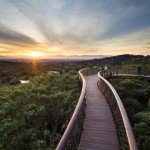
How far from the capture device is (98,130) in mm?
9492

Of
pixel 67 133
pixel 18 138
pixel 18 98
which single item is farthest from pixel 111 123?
pixel 18 98

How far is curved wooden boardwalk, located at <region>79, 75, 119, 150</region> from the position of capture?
26.6 feet

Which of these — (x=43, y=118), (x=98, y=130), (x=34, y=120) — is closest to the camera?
(x=98, y=130)

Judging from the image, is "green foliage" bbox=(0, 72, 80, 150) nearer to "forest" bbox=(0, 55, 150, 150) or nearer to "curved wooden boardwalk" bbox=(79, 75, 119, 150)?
"forest" bbox=(0, 55, 150, 150)

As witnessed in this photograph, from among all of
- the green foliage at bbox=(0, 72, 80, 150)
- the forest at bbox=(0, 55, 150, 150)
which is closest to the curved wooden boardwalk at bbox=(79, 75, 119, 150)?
the forest at bbox=(0, 55, 150, 150)

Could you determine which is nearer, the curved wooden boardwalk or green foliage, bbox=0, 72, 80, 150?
the curved wooden boardwalk

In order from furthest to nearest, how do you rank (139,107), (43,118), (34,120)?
(139,107), (43,118), (34,120)

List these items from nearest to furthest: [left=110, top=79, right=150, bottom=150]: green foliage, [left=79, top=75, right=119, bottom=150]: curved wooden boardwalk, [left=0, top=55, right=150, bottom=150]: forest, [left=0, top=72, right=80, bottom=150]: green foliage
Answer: [left=79, top=75, right=119, bottom=150]: curved wooden boardwalk
[left=110, top=79, right=150, bottom=150]: green foliage
[left=0, top=55, right=150, bottom=150]: forest
[left=0, top=72, right=80, bottom=150]: green foliage

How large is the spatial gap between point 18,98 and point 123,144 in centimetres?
1544

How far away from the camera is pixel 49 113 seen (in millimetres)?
18844

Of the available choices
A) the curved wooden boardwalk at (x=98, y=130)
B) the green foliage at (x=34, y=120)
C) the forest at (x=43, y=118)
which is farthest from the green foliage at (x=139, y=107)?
the green foliage at (x=34, y=120)

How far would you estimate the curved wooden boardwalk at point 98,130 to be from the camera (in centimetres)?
809

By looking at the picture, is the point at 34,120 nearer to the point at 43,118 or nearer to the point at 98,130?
the point at 43,118

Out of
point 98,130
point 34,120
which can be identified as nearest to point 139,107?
point 34,120
